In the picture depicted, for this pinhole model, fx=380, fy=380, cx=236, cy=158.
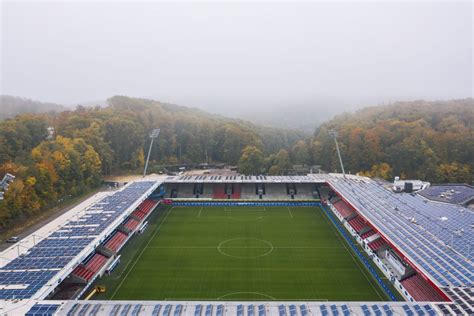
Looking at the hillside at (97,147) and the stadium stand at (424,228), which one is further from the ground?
the hillside at (97,147)

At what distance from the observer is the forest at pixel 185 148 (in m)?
50.8

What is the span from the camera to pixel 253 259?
121 ft

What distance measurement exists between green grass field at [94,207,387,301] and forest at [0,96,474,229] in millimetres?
15652

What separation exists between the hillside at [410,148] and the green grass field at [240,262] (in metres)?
25.8

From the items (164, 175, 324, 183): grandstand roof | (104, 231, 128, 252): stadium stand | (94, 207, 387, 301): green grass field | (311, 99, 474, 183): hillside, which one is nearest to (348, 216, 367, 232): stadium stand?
(94, 207, 387, 301): green grass field

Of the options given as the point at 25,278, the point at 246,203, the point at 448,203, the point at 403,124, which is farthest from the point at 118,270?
the point at 403,124

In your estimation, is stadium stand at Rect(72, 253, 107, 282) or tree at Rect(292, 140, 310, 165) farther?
tree at Rect(292, 140, 310, 165)

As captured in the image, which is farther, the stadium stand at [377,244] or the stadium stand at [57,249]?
the stadium stand at [377,244]

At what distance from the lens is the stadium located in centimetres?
2234

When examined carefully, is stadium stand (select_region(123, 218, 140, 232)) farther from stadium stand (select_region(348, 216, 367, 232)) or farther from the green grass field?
stadium stand (select_region(348, 216, 367, 232))

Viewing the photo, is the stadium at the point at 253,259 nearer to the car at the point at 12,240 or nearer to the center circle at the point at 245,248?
the center circle at the point at 245,248

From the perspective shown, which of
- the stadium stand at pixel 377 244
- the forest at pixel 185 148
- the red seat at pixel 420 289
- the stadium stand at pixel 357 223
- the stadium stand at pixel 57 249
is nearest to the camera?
the stadium stand at pixel 57 249

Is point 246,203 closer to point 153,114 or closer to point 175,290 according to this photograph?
point 175,290

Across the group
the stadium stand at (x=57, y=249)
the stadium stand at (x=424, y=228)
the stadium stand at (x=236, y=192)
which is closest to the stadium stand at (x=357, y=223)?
the stadium stand at (x=424, y=228)
